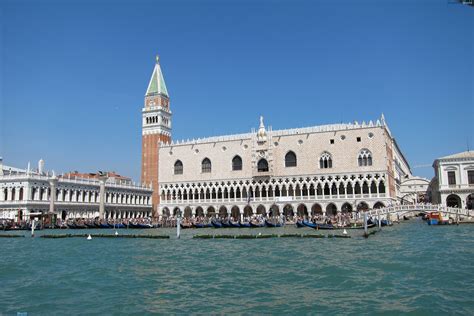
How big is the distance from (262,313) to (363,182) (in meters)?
34.8

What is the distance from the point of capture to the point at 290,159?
45094mm

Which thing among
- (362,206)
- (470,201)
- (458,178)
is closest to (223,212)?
(362,206)

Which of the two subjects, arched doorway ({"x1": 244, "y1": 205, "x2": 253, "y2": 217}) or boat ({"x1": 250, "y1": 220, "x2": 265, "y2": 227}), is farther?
arched doorway ({"x1": 244, "y1": 205, "x2": 253, "y2": 217})

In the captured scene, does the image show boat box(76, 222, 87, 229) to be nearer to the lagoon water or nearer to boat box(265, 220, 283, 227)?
boat box(265, 220, 283, 227)

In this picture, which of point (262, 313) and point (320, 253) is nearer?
point (262, 313)

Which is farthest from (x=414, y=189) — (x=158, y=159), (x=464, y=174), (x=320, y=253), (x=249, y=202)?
(x=320, y=253)

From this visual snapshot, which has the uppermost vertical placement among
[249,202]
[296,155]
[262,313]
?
[296,155]

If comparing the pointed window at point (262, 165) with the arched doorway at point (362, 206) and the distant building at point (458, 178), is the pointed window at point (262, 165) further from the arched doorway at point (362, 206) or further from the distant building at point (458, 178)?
the distant building at point (458, 178)

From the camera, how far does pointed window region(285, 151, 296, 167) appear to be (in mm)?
44906

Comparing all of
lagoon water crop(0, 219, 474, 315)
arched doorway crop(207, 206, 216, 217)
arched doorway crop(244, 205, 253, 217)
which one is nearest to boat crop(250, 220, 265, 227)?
arched doorway crop(244, 205, 253, 217)

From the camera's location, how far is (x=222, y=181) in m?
47.7

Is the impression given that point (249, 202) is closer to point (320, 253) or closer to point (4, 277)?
point (320, 253)

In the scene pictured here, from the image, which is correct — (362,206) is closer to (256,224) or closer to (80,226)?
(256,224)

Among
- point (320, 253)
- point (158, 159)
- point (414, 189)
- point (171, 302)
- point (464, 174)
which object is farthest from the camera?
point (414, 189)
